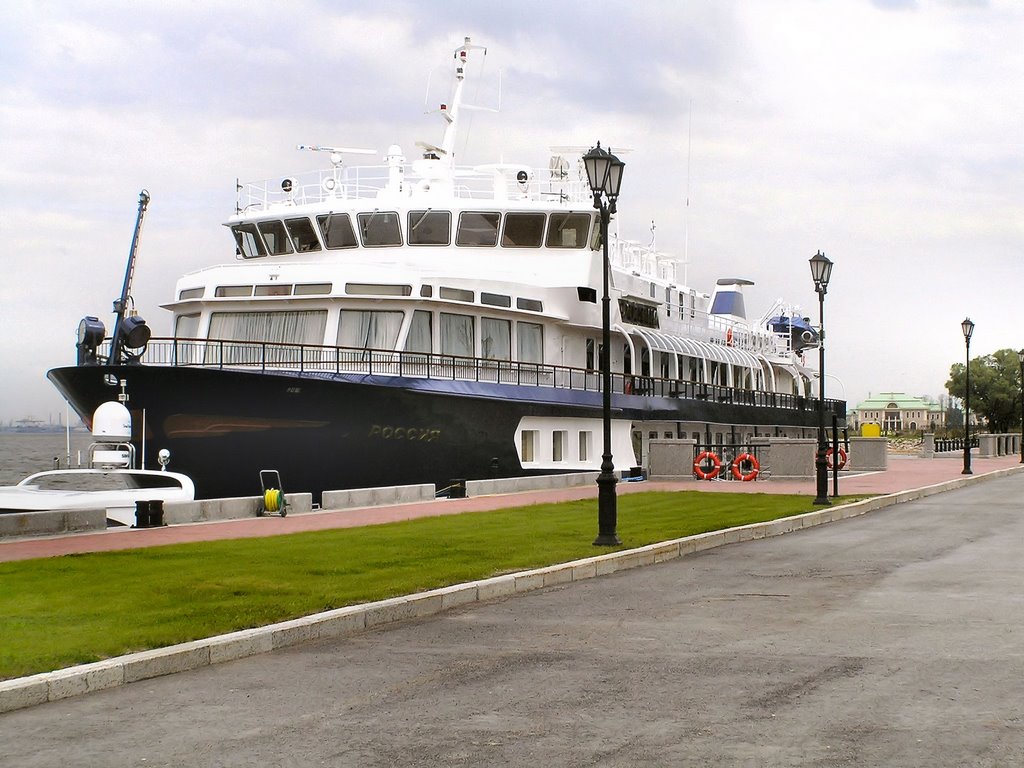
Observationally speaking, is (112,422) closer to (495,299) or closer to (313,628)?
(495,299)

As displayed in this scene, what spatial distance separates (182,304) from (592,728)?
22.5 meters

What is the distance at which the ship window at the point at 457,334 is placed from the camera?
90.0 ft

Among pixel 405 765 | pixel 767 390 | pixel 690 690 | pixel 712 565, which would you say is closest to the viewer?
pixel 405 765

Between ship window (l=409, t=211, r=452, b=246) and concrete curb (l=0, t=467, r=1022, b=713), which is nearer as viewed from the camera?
concrete curb (l=0, t=467, r=1022, b=713)

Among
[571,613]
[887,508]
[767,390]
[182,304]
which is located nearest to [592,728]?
[571,613]

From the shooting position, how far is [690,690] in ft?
25.1

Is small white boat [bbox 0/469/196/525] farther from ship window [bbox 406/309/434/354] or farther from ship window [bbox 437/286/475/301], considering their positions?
ship window [bbox 437/286/475/301]

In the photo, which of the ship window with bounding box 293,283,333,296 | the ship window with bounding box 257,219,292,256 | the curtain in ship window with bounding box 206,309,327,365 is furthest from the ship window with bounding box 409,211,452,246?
the ship window with bounding box 293,283,333,296

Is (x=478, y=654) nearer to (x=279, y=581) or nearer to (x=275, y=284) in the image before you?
(x=279, y=581)

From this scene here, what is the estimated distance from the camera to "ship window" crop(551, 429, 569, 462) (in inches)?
1190

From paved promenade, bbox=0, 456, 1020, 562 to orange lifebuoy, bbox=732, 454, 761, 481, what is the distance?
946mm

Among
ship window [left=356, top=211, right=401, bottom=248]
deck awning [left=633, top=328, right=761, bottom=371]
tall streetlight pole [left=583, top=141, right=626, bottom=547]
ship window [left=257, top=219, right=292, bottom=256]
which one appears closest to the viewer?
tall streetlight pole [left=583, top=141, right=626, bottom=547]

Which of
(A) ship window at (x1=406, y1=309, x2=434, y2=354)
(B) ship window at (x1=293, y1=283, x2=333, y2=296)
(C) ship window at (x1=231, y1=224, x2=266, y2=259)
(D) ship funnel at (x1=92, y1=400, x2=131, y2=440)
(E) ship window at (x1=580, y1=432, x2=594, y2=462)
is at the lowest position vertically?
(E) ship window at (x1=580, y1=432, x2=594, y2=462)

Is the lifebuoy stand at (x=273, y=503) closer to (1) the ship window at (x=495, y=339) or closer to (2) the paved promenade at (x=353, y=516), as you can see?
(2) the paved promenade at (x=353, y=516)
